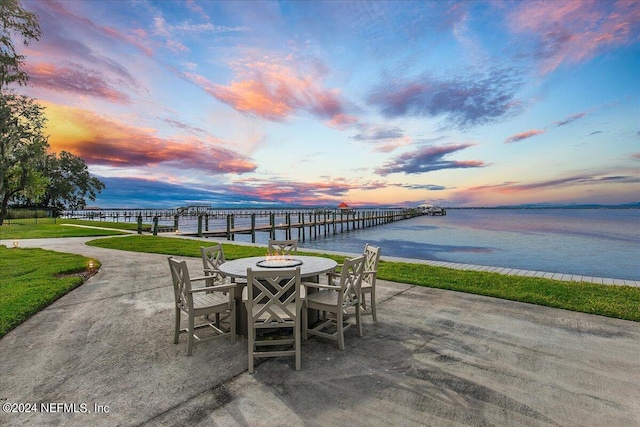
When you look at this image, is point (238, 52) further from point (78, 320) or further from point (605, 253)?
point (605, 253)

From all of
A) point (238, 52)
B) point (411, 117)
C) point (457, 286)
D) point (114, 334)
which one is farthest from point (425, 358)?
point (411, 117)

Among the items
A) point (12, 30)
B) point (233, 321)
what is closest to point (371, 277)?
point (233, 321)

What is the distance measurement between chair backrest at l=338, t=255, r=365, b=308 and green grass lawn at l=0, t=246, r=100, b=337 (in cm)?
415

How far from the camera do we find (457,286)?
5.63 metres

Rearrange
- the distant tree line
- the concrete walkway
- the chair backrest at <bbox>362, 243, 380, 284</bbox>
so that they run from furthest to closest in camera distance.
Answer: the distant tree line < the chair backrest at <bbox>362, 243, 380, 284</bbox> < the concrete walkway

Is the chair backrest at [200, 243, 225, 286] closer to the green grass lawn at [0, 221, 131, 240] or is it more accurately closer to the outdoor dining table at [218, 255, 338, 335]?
the outdoor dining table at [218, 255, 338, 335]

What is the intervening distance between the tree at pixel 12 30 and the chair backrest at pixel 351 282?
1535 centimetres

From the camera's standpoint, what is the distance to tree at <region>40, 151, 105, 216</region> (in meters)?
47.8

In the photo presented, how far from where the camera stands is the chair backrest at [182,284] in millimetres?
3057

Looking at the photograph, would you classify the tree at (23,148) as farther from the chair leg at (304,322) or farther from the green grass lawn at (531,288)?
the green grass lawn at (531,288)

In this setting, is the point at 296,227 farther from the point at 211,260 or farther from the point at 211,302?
the point at 211,302

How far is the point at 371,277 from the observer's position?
163 inches

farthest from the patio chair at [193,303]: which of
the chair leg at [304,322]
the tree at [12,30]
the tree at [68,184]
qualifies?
the tree at [68,184]

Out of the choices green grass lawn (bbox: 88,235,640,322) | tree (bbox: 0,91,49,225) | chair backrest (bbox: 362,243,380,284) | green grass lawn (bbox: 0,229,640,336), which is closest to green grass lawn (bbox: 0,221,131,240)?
tree (bbox: 0,91,49,225)
